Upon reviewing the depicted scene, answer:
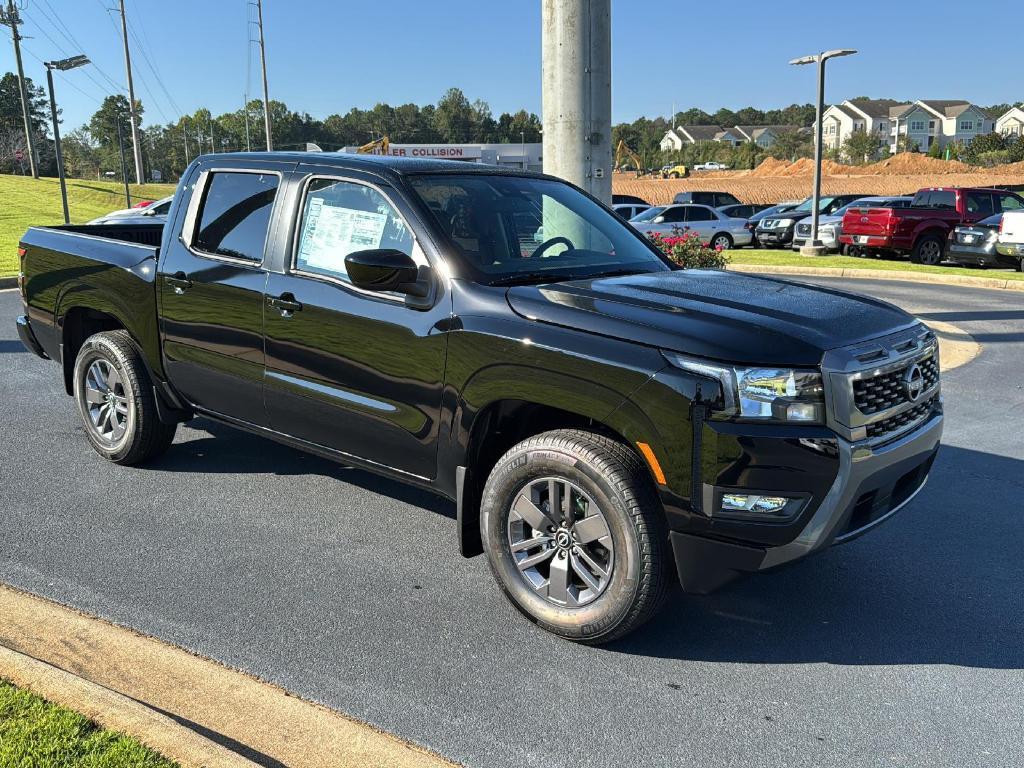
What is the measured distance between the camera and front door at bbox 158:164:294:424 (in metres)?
4.73

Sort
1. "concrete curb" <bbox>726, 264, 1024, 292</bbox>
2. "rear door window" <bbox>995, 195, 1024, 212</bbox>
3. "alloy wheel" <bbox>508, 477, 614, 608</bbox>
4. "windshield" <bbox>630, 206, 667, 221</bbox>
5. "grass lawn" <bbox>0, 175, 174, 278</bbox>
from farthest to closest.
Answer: "grass lawn" <bbox>0, 175, 174, 278</bbox>, "windshield" <bbox>630, 206, 667, 221</bbox>, "rear door window" <bbox>995, 195, 1024, 212</bbox>, "concrete curb" <bbox>726, 264, 1024, 292</bbox>, "alloy wheel" <bbox>508, 477, 614, 608</bbox>

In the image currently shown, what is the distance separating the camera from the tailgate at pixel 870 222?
21203 millimetres

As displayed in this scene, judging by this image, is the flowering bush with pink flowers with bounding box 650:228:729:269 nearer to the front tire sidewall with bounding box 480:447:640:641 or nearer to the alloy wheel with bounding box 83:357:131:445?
the alloy wheel with bounding box 83:357:131:445

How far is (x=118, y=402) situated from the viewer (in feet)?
18.9

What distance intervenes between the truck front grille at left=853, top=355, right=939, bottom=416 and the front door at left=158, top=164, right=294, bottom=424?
2.83m

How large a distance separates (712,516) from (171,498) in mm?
3360

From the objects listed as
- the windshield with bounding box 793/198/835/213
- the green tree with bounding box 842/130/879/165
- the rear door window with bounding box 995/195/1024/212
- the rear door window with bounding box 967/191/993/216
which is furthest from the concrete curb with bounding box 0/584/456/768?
the green tree with bounding box 842/130/879/165

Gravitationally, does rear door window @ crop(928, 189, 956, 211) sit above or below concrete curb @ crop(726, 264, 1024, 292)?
above

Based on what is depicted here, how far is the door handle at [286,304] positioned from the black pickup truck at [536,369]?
1 cm

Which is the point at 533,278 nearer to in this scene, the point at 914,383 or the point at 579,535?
the point at 579,535

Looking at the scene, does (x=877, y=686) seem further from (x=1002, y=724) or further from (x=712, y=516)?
(x=712, y=516)

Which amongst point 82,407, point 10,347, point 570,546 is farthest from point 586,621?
point 10,347

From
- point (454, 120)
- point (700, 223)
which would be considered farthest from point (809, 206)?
point (454, 120)

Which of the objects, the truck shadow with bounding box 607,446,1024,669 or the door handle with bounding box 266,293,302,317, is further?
the door handle with bounding box 266,293,302,317
